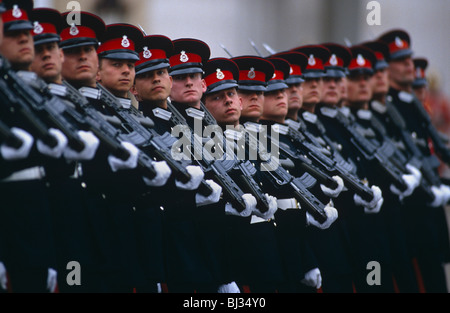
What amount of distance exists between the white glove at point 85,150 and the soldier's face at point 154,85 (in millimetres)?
1340

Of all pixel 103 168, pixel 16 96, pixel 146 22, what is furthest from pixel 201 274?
pixel 146 22

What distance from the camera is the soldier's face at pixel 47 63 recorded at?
5.82 meters

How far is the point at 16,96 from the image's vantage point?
5.37 metres

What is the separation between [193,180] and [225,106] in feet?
3.99

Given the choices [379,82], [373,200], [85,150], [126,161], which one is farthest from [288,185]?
[379,82]

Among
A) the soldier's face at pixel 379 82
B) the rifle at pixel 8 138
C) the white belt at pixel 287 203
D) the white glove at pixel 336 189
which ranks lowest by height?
the rifle at pixel 8 138

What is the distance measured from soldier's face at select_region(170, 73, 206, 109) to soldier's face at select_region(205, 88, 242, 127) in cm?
27

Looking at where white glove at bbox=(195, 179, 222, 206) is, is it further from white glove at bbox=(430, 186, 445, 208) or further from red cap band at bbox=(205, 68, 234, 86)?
white glove at bbox=(430, 186, 445, 208)

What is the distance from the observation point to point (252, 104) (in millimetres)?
7750

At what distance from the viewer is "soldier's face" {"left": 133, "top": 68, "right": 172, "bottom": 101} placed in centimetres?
685

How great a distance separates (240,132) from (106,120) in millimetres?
1674

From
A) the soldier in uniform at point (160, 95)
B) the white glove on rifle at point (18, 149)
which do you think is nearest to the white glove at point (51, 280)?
the white glove on rifle at point (18, 149)

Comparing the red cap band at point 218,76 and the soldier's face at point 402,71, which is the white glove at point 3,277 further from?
the soldier's face at point 402,71

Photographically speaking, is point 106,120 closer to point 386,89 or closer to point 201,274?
point 201,274
